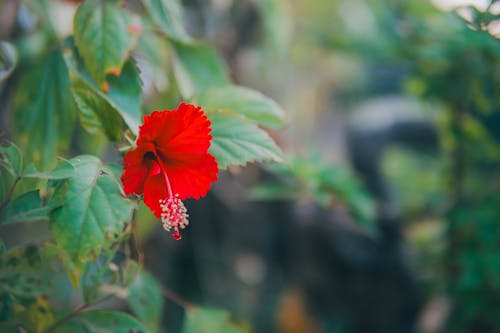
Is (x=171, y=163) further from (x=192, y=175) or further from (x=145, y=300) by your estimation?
(x=145, y=300)

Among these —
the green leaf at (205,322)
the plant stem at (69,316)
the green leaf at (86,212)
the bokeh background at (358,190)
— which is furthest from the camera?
the bokeh background at (358,190)

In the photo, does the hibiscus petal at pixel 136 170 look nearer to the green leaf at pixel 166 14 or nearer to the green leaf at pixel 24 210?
the green leaf at pixel 24 210

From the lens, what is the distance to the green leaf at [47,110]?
0.75 metres

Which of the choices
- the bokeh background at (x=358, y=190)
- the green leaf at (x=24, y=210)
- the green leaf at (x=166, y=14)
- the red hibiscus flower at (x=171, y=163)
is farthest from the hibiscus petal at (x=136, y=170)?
the bokeh background at (x=358, y=190)

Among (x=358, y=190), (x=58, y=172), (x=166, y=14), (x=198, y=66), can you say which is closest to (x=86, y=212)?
(x=58, y=172)

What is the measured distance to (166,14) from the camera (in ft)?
2.14

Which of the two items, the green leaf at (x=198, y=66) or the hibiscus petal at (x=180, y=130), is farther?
the green leaf at (x=198, y=66)

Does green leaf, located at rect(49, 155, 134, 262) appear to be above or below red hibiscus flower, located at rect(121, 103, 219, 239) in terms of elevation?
below

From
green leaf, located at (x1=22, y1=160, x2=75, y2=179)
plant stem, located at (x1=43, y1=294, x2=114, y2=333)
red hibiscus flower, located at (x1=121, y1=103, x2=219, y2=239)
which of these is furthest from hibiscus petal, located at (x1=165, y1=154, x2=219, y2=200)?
plant stem, located at (x1=43, y1=294, x2=114, y2=333)

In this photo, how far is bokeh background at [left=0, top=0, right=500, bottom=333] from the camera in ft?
3.26

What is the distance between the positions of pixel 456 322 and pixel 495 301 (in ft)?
0.42

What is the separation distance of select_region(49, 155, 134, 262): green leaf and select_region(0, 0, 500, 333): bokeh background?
374 mm

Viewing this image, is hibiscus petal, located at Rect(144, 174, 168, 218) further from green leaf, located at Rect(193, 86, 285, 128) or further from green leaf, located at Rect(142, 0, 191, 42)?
green leaf, located at Rect(142, 0, 191, 42)

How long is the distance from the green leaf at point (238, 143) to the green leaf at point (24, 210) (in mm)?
211
